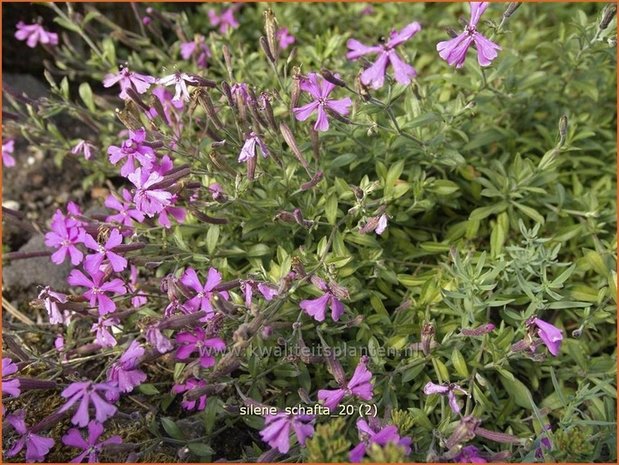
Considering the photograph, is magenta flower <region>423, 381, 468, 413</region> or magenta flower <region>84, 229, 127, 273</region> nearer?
magenta flower <region>423, 381, 468, 413</region>

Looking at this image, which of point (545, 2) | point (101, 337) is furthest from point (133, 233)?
point (545, 2)

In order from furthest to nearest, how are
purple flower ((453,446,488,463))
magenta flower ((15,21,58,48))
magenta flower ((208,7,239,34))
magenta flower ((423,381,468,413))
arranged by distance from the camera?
magenta flower ((208,7,239,34))
magenta flower ((15,21,58,48))
magenta flower ((423,381,468,413))
purple flower ((453,446,488,463))

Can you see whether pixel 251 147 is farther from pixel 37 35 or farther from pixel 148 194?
pixel 37 35

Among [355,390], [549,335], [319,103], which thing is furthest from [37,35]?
[549,335]

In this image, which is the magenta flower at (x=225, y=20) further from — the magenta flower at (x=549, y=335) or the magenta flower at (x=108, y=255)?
the magenta flower at (x=549, y=335)

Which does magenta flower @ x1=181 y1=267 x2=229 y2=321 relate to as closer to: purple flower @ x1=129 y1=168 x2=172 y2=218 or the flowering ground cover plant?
the flowering ground cover plant

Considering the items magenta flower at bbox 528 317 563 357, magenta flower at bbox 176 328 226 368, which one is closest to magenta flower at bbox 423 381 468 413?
magenta flower at bbox 528 317 563 357

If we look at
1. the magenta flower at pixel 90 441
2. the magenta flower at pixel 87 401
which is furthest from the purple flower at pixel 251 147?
the magenta flower at pixel 90 441

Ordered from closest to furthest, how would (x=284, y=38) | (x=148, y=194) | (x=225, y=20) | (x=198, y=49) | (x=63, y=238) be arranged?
1. (x=148, y=194)
2. (x=63, y=238)
3. (x=198, y=49)
4. (x=284, y=38)
5. (x=225, y=20)
